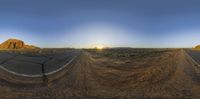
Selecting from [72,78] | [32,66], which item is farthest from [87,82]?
[32,66]

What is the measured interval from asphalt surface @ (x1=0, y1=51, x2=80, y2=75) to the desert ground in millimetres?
320

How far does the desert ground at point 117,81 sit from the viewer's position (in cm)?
1027

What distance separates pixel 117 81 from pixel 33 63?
3127 millimetres

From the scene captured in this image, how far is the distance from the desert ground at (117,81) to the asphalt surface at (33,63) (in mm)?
320

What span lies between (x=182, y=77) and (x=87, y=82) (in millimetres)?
3235

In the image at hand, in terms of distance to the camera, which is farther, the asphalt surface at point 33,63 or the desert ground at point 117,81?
the asphalt surface at point 33,63

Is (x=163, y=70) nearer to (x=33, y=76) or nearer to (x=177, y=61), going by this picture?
(x=177, y=61)

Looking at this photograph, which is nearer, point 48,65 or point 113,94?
point 113,94

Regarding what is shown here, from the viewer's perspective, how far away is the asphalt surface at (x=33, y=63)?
10.9m

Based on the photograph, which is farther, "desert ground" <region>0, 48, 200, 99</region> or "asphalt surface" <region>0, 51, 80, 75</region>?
"asphalt surface" <region>0, 51, 80, 75</region>

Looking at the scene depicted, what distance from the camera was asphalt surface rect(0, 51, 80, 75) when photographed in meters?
10.9

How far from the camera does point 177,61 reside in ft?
35.6

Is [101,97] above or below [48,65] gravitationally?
below

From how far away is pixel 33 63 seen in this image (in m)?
11.2
